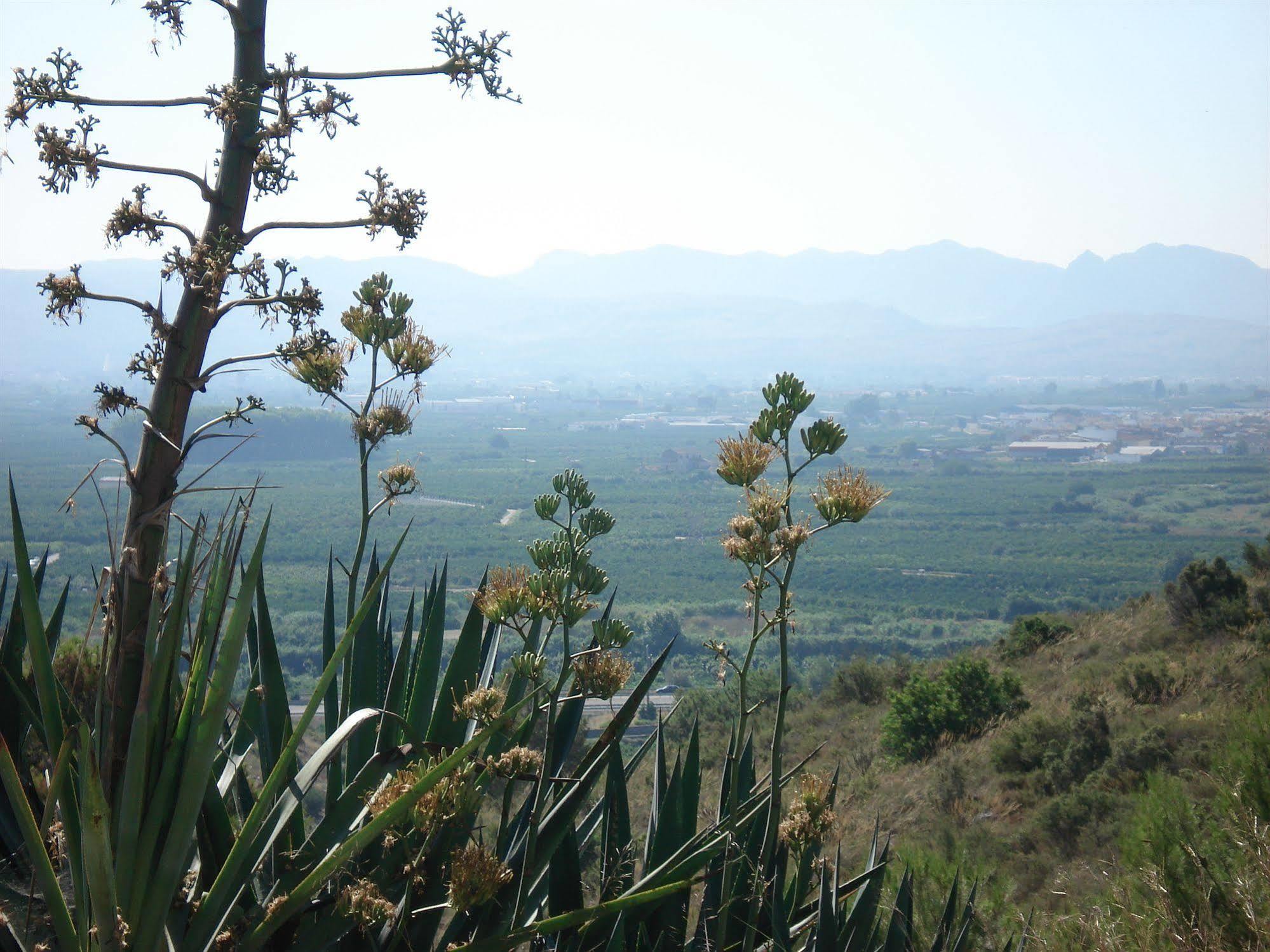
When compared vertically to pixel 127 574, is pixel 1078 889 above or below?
below

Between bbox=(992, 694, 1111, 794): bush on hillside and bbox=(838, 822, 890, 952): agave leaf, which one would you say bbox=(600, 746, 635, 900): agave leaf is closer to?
bbox=(838, 822, 890, 952): agave leaf

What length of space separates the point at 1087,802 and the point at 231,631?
8.87 metres

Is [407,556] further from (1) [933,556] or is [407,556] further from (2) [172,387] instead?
(2) [172,387]

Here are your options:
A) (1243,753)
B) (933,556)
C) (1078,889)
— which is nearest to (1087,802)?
(1078,889)

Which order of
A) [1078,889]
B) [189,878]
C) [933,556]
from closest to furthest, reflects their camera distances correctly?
[189,878] → [1078,889] → [933,556]

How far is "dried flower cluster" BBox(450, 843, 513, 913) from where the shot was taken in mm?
1315

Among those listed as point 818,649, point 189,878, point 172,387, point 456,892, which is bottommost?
point 818,649

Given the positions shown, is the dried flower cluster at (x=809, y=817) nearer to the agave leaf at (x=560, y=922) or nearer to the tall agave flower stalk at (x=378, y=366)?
the agave leaf at (x=560, y=922)

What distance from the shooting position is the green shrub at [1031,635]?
17.4 m

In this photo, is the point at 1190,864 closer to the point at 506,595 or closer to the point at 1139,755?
the point at 506,595

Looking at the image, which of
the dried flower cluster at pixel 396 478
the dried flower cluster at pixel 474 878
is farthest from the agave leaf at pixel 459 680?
the dried flower cluster at pixel 474 878

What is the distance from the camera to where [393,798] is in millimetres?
1403

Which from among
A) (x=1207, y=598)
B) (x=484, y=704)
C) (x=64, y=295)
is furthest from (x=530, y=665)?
(x=1207, y=598)

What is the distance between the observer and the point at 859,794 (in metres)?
11.4
